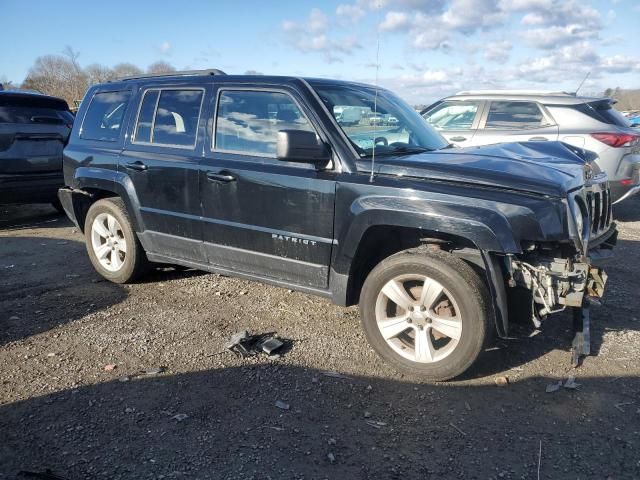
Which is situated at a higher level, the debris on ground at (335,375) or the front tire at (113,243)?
the front tire at (113,243)

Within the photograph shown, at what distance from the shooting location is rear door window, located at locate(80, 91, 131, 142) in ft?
16.4

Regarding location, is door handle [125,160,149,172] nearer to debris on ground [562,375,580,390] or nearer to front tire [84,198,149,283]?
front tire [84,198,149,283]

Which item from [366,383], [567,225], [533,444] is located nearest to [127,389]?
[366,383]

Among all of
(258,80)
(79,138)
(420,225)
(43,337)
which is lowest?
(43,337)

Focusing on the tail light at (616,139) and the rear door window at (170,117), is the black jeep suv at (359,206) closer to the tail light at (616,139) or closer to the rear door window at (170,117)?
the rear door window at (170,117)

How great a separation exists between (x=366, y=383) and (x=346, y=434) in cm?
57

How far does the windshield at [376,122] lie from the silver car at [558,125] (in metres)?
Result: 2.91

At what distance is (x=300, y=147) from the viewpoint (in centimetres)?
352

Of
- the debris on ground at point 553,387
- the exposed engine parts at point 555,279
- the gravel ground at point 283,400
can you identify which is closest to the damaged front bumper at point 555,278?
the exposed engine parts at point 555,279

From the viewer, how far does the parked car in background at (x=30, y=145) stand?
24.3 feet

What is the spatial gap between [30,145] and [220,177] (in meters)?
5.02

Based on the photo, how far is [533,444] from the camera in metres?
2.80

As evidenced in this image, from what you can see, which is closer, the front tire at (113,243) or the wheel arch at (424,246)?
the wheel arch at (424,246)

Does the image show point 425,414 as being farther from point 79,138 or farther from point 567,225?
point 79,138
